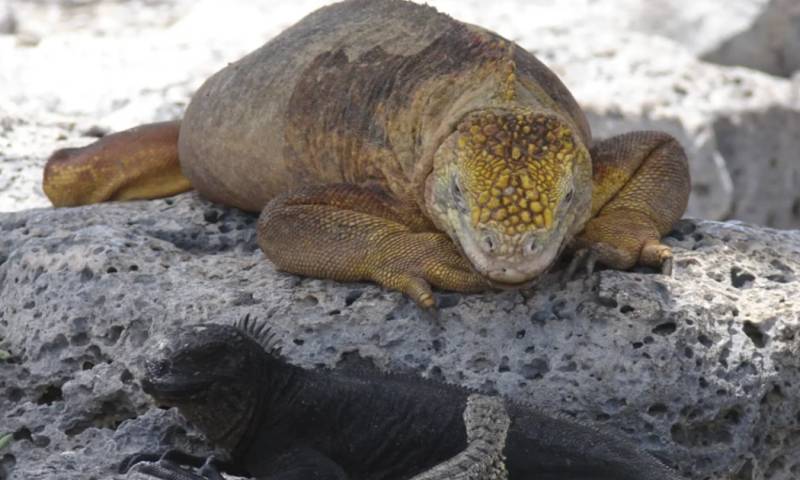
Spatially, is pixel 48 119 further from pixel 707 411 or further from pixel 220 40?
pixel 707 411

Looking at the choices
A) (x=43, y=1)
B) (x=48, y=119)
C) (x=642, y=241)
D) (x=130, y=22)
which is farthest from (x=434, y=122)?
(x=43, y=1)

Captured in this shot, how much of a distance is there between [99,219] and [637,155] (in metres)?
2.38

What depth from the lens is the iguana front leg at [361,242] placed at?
5.73 metres

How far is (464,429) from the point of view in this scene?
488 cm

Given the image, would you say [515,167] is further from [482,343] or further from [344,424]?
[344,424]

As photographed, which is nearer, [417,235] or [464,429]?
[464,429]

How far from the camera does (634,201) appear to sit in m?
6.23

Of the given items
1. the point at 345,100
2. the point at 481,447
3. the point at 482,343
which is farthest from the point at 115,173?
the point at 481,447

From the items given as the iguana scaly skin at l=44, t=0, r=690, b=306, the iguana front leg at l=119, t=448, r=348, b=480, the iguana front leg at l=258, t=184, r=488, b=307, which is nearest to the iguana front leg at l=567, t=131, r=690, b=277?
the iguana scaly skin at l=44, t=0, r=690, b=306

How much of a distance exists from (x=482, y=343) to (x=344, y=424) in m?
0.72

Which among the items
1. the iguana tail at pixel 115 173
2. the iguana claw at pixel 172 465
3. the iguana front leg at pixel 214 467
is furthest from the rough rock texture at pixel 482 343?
the iguana tail at pixel 115 173

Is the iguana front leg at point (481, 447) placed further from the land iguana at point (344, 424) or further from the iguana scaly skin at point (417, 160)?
the iguana scaly skin at point (417, 160)

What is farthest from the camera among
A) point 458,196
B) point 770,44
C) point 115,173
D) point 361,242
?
point 770,44

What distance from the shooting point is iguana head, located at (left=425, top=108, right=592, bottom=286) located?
5.22 m
